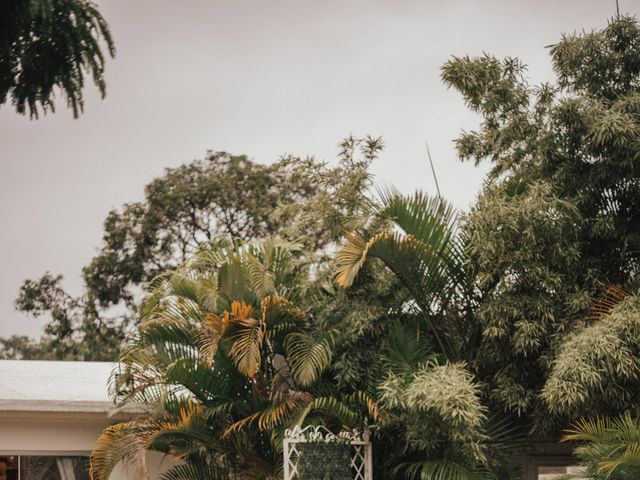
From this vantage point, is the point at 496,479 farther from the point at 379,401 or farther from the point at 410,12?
the point at 410,12

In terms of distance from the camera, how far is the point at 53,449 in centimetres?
1398

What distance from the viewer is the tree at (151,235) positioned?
27.5 meters

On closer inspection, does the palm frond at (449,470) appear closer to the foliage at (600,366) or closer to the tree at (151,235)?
the foliage at (600,366)

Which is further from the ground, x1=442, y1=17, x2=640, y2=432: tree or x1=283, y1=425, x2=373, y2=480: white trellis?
x1=442, y1=17, x2=640, y2=432: tree

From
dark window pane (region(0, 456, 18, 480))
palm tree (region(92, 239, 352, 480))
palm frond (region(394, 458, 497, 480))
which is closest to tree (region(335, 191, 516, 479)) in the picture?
palm frond (region(394, 458, 497, 480))

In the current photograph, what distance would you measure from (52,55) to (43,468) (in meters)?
5.52

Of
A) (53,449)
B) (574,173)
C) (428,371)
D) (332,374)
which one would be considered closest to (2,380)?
(53,449)

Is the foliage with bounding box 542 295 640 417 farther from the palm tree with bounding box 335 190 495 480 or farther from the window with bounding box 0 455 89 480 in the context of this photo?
the window with bounding box 0 455 89 480

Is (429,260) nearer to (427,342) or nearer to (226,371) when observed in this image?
(427,342)

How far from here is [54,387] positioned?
47.6 ft

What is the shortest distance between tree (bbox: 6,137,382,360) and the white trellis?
15.0m

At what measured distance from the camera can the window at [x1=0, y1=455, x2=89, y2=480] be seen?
45.6 ft

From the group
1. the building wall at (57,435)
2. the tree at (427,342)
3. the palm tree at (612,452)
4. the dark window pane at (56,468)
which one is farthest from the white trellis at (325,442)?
the dark window pane at (56,468)

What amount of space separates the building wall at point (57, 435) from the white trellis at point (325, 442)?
2.80 m
